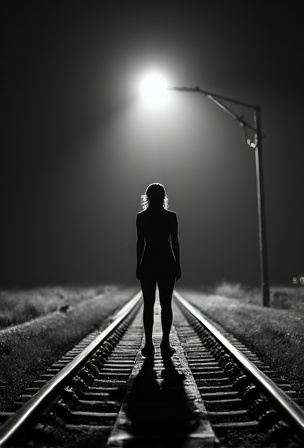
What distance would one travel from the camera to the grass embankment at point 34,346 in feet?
19.6

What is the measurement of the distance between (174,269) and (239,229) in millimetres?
119557

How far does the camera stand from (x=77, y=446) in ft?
11.9

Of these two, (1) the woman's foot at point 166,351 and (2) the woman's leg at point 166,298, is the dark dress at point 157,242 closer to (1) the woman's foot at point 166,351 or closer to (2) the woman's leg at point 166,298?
(2) the woman's leg at point 166,298

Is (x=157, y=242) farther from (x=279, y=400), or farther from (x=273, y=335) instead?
(x=273, y=335)

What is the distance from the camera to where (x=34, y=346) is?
8.30 m

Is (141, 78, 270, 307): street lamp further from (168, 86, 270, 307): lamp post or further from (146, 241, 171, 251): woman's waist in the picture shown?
(146, 241, 171, 251): woman's waist

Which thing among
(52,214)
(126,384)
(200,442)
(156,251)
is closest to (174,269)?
(156,251)

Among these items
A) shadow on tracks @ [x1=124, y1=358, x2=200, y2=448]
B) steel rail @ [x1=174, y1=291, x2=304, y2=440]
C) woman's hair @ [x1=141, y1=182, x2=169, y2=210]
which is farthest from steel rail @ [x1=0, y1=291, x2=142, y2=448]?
woman's hair @ [x1=141, y1=182, x2=169, y2=210]

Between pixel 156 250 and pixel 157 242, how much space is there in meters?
0.10

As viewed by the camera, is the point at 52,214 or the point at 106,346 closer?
the point at 106,346

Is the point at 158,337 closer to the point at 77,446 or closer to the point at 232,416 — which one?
the point at 232,416

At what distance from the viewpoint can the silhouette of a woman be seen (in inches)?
269

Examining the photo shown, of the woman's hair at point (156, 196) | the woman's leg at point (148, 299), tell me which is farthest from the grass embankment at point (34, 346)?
the woman's hair at point (156, 196)

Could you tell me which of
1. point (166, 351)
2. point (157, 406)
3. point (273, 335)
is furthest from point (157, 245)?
point (273, 335)
